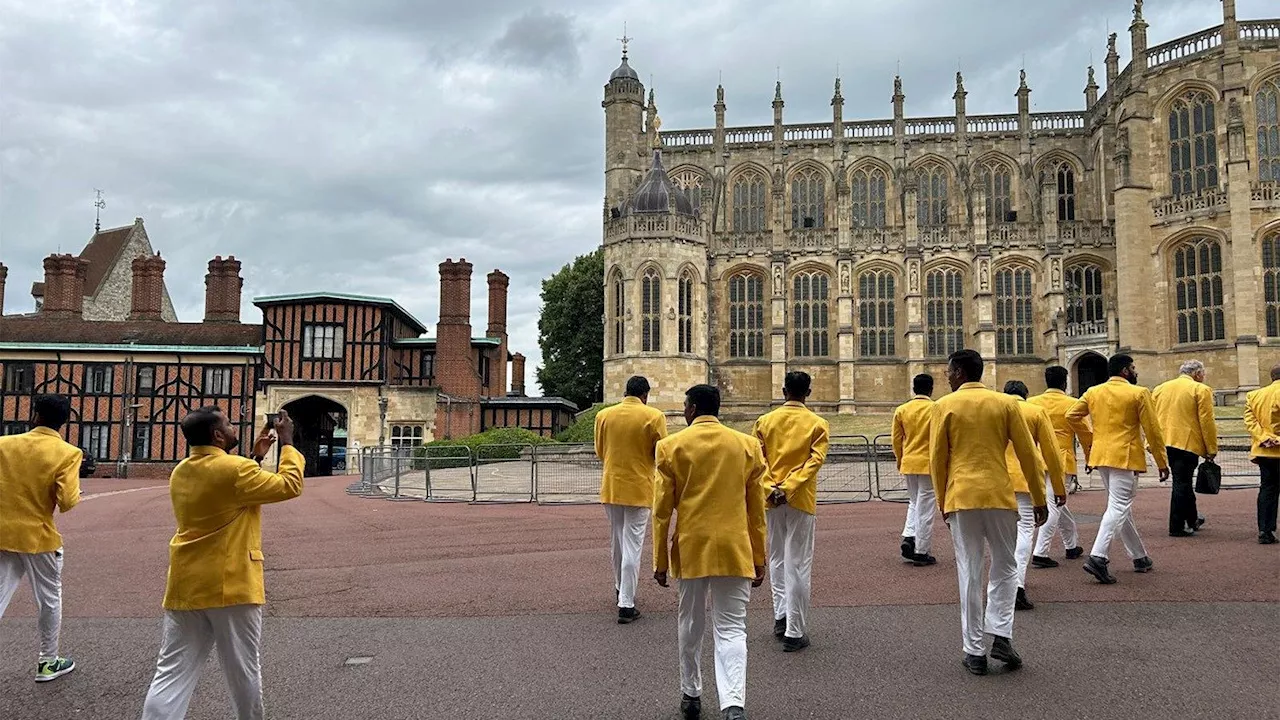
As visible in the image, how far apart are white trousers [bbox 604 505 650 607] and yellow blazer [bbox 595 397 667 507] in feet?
0.36

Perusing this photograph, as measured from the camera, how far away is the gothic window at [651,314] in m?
37.2

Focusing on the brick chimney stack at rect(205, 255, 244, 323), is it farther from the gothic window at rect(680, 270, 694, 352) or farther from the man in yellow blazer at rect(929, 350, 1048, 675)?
the man in yellow blazer at rect(929, 350, 1048, 675)

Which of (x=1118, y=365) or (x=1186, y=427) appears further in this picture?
(x=1186, y=427)

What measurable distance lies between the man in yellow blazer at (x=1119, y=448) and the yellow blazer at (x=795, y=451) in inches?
123

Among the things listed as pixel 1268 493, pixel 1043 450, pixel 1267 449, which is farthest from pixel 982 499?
pixel 1268 493

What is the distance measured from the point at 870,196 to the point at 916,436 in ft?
119

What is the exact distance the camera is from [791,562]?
6.14 m

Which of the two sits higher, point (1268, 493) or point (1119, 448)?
point (1119, 448)

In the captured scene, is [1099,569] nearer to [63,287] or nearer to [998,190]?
[998,190]

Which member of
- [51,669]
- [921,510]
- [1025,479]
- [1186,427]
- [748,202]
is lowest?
[51,669]

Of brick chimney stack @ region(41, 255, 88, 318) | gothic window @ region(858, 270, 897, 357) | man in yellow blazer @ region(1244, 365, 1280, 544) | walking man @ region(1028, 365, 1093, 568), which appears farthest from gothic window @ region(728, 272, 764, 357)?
man in yellow blazer @ region(1244, 365, 1280, 544)

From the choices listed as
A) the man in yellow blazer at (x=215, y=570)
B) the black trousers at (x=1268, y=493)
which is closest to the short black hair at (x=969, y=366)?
the man in yellow blazer at (x=215, y=570)

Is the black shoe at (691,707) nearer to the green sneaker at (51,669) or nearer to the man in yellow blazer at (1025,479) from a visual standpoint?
the man in yellow blazer at (1025,479)

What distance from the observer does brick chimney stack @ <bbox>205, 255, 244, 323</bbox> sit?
126 feet
